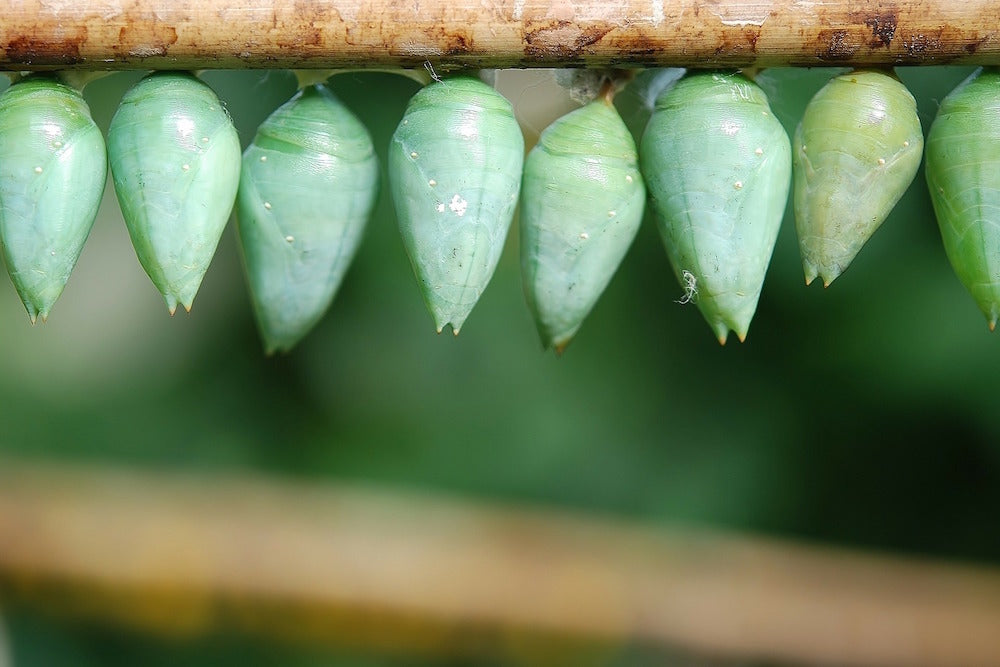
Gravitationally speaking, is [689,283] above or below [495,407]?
above

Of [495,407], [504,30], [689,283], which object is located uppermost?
[504,30]

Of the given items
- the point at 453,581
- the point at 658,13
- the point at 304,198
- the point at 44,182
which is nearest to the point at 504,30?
the point at 658,13

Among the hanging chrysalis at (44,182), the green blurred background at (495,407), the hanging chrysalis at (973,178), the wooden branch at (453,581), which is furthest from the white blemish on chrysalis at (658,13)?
the wooden branch at (453,581)

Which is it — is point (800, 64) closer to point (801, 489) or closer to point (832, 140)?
point (832, 140)

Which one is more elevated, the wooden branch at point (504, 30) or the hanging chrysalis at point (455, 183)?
the wooden branch at point (504, 30)

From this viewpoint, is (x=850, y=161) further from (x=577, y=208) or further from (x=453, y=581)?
(x=453, y=581)

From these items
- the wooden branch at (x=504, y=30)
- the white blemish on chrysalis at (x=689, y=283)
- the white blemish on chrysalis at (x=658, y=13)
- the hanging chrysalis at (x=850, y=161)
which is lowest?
the white blemish on chrysalis at (x=689, y=283)

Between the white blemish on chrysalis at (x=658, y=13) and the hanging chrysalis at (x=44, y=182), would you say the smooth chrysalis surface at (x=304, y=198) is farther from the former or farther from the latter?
the white blemish on chrysalis at (x=658, y=13)
